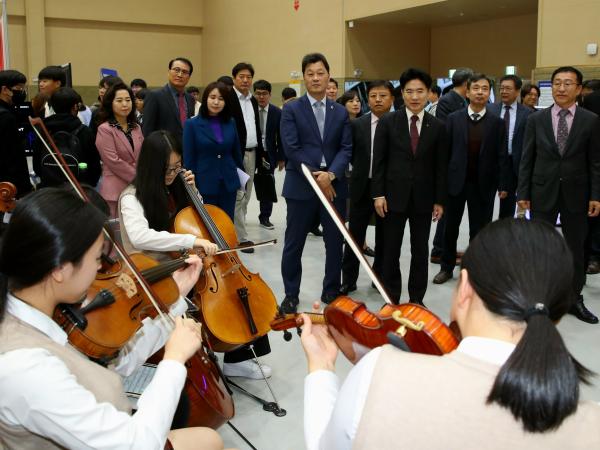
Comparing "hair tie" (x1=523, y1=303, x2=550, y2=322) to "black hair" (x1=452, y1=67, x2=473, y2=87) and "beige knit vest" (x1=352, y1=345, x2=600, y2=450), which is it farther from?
"black hair" (x1=452, y1=67, x2=473, y2=87)

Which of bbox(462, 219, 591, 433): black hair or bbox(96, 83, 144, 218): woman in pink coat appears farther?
bbox(96, 83, 144, 218): woman in pink coat

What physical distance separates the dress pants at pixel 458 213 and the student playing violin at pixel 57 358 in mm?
2973

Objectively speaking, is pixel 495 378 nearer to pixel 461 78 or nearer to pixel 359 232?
pixel 359 232

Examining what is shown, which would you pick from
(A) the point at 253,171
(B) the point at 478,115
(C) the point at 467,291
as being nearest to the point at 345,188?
(B) the point at 478,115

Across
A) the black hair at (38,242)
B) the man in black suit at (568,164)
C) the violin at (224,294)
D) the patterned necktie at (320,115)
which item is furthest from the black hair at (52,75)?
the black hair at (38,242)

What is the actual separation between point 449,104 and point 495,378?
423 centimetres

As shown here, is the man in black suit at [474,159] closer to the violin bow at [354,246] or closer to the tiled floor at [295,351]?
the tiled floor at [295,351]

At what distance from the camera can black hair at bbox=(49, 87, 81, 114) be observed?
3.58 meters

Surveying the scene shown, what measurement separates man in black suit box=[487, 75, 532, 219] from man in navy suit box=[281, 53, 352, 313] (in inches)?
48.4

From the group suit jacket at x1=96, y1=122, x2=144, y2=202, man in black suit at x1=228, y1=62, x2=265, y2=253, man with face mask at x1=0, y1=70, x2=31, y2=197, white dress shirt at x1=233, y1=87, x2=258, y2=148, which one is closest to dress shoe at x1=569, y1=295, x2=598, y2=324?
man in black suit at x1=228, y1=62, x2=265, y2=253

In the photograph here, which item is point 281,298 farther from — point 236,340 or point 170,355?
point 170,355

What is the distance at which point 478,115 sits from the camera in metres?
3.93

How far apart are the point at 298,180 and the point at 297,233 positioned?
300mm

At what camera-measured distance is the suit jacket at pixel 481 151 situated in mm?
3912
